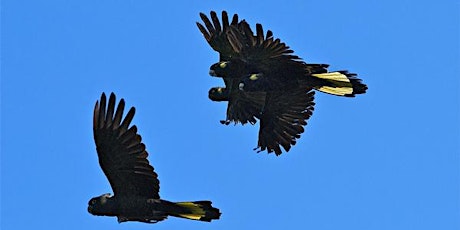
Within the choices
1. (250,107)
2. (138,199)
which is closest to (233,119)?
(250,107)

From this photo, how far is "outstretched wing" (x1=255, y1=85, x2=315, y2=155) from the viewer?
22.2m

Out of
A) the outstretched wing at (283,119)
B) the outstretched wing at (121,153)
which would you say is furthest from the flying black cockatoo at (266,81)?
the outstretched wing at (121,153)

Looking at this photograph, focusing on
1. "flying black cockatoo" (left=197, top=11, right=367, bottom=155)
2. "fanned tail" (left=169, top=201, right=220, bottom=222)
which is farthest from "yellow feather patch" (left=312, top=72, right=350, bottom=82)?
"fanned tail" (left=169, top=201, right=220, bottom=222)

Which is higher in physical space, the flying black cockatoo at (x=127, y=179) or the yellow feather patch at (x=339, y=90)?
the yellow feather patch at (x=339, y=90)

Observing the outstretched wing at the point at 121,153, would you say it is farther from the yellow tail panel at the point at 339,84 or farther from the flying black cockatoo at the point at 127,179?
the yellow tail panel at the point at 339,84

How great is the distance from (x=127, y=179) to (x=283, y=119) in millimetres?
5345

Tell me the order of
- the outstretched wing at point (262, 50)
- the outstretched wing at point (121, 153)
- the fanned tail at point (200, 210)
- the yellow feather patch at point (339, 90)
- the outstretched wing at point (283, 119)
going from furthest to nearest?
the outstretched wing at point (283, 119), the yellow feather patch at point (339, 90), the outstretched wing at point (262, 50), the fanned tail at point (200, 210), the outstretched wing at point (121, 153)

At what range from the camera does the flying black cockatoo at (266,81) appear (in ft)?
65.8

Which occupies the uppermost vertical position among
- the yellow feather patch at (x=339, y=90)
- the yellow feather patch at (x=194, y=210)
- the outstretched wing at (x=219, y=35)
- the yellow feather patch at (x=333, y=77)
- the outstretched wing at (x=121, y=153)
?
the outstretched wing at (x=219, y=35)

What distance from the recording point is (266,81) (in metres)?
20.6

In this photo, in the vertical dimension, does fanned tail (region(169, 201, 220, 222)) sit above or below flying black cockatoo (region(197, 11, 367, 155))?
below

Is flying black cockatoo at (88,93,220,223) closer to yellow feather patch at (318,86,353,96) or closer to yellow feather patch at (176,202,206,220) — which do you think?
yellow feather patch at (176,202,206,220)

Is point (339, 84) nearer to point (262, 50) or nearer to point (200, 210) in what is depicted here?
point (262, 50)

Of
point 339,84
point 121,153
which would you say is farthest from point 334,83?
point 121,153
